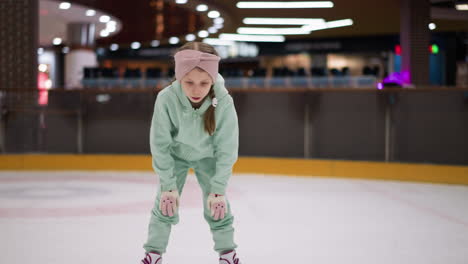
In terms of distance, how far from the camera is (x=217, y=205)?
92.0 inches

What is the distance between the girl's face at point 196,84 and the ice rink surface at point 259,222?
1.11 metres

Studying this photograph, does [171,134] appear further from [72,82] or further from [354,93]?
Answer: [72,82]

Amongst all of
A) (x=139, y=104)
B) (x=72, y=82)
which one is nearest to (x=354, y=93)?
(x=139, y=104)

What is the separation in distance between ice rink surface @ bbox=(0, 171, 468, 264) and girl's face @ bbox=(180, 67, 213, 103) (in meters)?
1.11

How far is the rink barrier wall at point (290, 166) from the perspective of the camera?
6.96m

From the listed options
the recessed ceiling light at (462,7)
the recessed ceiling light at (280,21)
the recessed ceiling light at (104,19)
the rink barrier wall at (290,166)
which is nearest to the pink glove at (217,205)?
the rink barrier wall at (290,166)

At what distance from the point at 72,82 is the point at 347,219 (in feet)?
50.9

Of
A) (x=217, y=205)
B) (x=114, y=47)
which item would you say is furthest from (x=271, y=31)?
(x=217, y=205)

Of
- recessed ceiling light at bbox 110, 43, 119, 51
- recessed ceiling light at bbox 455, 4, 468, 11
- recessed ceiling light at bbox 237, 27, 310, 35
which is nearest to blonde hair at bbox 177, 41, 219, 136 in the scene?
recessed ceiling light at bbox 455, 4, 468, 11

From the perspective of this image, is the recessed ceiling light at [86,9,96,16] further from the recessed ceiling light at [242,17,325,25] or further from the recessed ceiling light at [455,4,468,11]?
the recessed ceiling light at [455,4,468,11]

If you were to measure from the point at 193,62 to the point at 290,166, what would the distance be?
5518 millimetres

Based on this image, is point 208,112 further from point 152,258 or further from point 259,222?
point 259,222

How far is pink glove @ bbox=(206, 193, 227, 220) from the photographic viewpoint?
234 centimetres

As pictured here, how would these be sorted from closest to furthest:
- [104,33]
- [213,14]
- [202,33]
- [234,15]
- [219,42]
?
[213,14] < [234,15] < [202,33] < [104,33] < [219,42]
